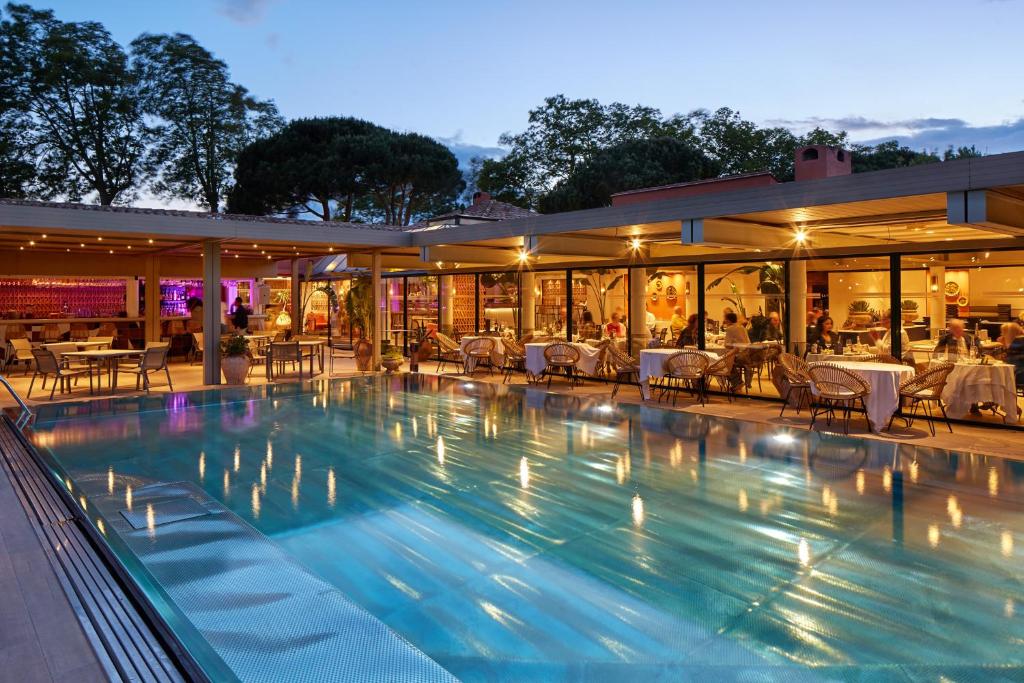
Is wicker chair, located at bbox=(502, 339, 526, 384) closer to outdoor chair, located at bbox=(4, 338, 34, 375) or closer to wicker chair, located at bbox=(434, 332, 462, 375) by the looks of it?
wicker chair, located at bbox=(434, 332, 462, 375)

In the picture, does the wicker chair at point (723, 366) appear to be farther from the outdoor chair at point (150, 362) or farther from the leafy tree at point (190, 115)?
the leafy tree at point (190, 115)

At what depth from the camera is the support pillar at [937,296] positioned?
34.0 ft

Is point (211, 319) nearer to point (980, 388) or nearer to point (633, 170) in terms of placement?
point (980, 388)

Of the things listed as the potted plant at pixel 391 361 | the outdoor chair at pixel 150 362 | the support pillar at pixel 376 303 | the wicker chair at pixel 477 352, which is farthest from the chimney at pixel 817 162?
the outdoor chair at pixel 150 362

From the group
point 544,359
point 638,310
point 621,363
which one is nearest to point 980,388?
point 621,363

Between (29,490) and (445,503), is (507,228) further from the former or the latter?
(29,490)

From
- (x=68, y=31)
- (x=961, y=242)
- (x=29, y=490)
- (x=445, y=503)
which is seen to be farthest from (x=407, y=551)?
(x=68, y=31)

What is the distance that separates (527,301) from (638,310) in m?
3.79

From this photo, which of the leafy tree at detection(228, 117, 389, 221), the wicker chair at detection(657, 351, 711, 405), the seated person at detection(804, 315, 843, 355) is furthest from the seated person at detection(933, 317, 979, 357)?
the leafy tree at detection(228, 117, 389, 221)

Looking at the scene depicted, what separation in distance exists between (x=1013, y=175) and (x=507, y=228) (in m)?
8.17

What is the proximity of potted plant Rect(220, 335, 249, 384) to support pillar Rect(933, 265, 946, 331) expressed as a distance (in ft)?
39.7

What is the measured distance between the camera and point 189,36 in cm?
3828

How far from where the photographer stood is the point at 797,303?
12.1m

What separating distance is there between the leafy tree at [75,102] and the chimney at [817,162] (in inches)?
1305
